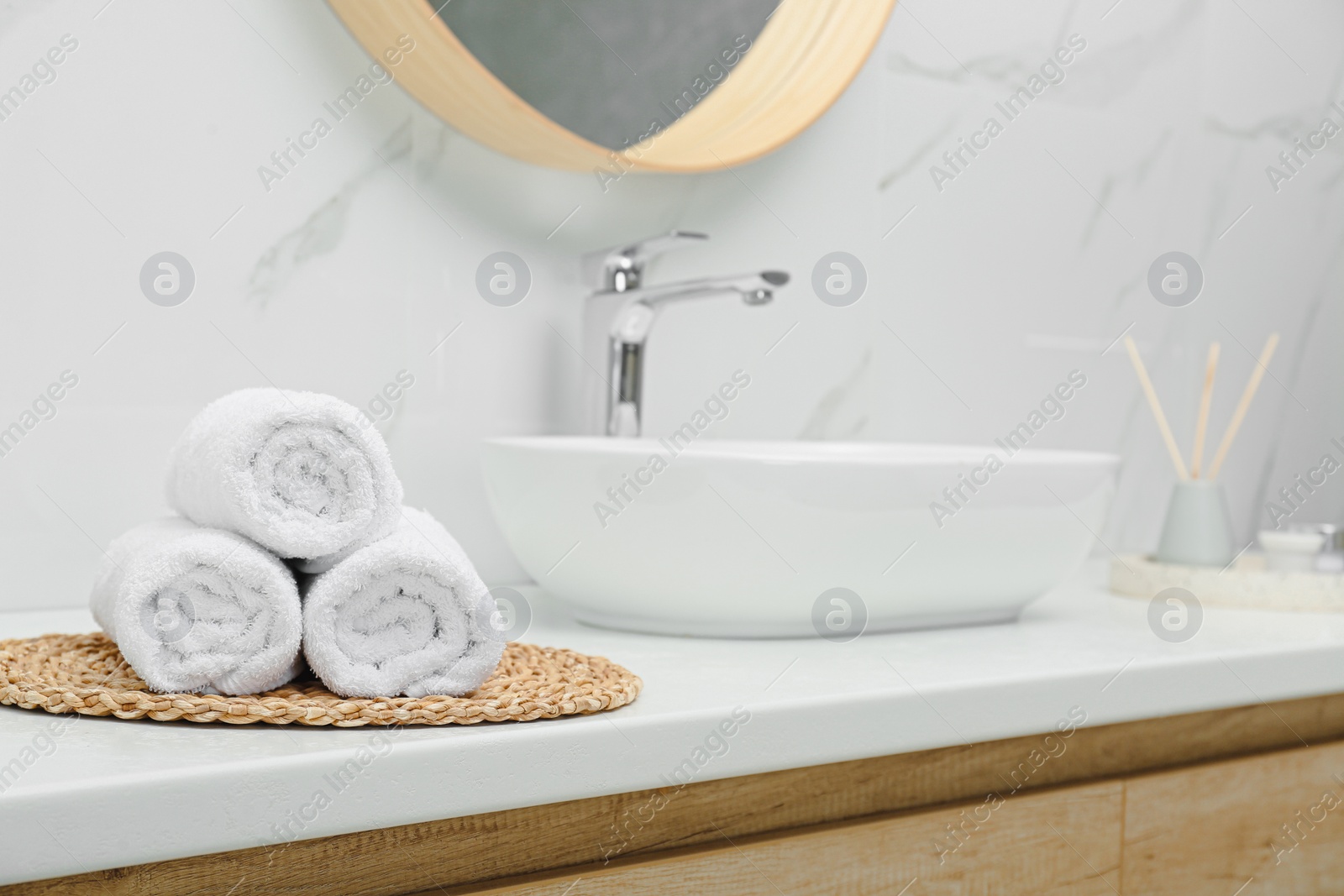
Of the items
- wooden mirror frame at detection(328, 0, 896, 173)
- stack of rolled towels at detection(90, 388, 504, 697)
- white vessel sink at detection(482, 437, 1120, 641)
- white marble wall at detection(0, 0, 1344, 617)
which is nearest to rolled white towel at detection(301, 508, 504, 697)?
stack of rolled towels at detection(90, 388, 504, 697)

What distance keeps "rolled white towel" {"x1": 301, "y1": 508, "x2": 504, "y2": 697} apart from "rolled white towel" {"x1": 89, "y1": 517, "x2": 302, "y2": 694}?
18 mm

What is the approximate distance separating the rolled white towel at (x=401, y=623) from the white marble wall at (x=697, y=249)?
0.44m

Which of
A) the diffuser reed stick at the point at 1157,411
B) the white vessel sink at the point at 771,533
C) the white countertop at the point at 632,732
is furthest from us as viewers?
the diffuser reed stick at the point at 1157,411

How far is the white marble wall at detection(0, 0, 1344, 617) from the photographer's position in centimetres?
89

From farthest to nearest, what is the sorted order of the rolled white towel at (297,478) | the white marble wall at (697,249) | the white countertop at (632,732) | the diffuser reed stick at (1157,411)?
the diffuser reed stick at (1157,411) < the white marble wall at (697,249) < the rolled white towel at (297,478) < the white countertop at (632,732)

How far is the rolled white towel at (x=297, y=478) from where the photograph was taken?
0.56 metres

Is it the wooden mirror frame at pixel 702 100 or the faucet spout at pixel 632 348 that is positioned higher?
the wooden mirror frame at pixel 702 100

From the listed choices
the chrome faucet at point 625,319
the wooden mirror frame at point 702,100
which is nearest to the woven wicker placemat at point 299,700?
the chrome faucet at point 625,319

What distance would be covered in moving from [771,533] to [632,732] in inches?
10.4

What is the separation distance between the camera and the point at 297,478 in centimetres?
58

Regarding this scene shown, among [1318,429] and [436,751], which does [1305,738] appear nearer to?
[436,751]

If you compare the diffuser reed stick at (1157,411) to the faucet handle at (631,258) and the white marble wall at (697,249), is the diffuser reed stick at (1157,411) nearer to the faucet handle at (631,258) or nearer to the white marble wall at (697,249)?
the white marble wall at (697,249)

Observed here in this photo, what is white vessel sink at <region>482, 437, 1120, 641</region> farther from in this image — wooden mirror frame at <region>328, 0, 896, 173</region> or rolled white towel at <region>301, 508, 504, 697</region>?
wooden mirror frame at <region>328, 0, 896, 173</region>

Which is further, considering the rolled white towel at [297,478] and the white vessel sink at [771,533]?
the white vessel sink at [771,533]
